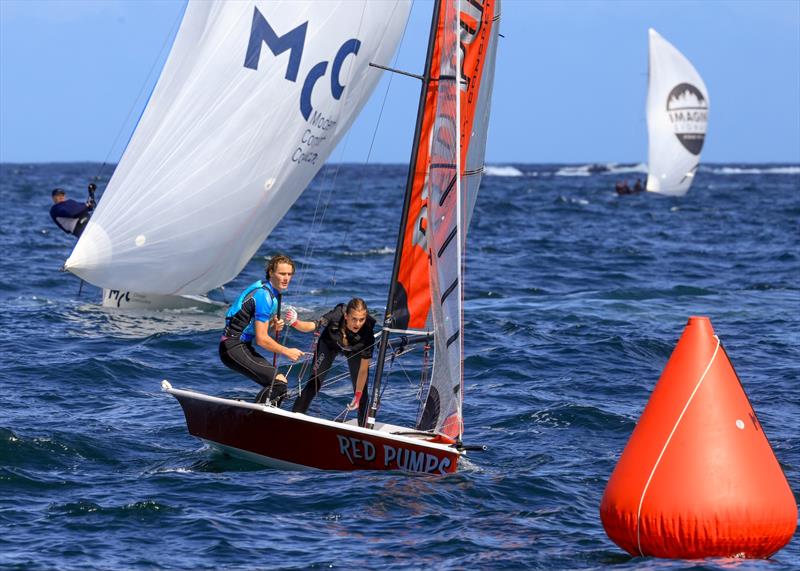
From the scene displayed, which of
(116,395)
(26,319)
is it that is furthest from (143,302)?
(116,395)

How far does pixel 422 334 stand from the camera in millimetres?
11258

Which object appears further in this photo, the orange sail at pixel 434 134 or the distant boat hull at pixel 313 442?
the orange sail at pixel 434 134

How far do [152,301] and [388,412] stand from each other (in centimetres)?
719

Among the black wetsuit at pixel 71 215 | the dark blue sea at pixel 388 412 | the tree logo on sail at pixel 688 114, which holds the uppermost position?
the tree logo on sail at pixel 688 114

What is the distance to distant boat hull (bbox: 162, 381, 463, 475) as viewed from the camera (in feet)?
34.1

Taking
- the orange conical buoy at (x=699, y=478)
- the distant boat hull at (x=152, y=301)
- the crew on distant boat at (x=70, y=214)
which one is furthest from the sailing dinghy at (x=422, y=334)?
the crew on distant boat at (x=70, y=214)

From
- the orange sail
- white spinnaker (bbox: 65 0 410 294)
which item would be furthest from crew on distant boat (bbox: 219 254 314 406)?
white spinnaker (bbox: 65 0 410 294)

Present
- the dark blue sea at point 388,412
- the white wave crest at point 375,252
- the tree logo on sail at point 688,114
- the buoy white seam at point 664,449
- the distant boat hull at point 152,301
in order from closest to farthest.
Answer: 1. the buoy white seam at point 664,449
2. the dark blue sea at point 388,412
3. the distant boat hull at point 152,301
4. the white wave crest at point 375,252
5. the tree logo on sail at point 688,114

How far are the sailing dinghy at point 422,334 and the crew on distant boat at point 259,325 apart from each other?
1.43 feet

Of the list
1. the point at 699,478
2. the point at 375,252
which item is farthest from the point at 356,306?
the point at 375,252

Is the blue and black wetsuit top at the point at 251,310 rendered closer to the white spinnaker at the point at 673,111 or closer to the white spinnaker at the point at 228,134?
the white spinnaker at the point at 228,134

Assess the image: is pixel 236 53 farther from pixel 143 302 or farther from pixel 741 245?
pixel 741 245

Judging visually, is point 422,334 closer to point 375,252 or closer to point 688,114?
point 375,252

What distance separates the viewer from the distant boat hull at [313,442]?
10.4 meters
